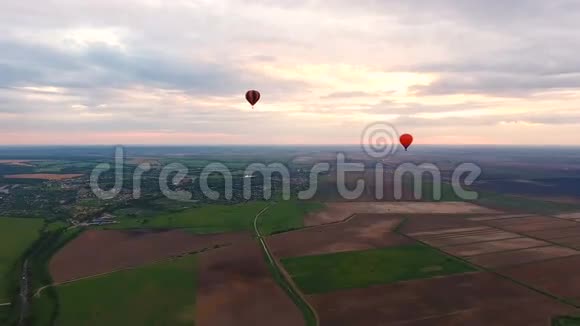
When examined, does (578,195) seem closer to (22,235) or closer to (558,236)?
(558,236)

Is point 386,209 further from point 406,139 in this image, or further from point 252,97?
point 252,97

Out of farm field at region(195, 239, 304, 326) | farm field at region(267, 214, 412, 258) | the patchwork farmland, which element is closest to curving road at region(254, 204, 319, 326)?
the patchwork farmland

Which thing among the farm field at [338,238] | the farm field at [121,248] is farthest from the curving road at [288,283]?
the farm field at [121,248]

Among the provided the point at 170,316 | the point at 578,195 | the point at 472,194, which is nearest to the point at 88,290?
the point at 170,316

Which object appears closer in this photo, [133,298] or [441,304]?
[441,304]

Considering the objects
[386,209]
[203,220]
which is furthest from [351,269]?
[386,209]

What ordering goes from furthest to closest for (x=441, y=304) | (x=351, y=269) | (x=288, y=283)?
(x=351, y=269)
(x=288, y=283)
(x=441, y=304)

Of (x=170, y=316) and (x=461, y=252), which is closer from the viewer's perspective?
(x=170, y=316)
